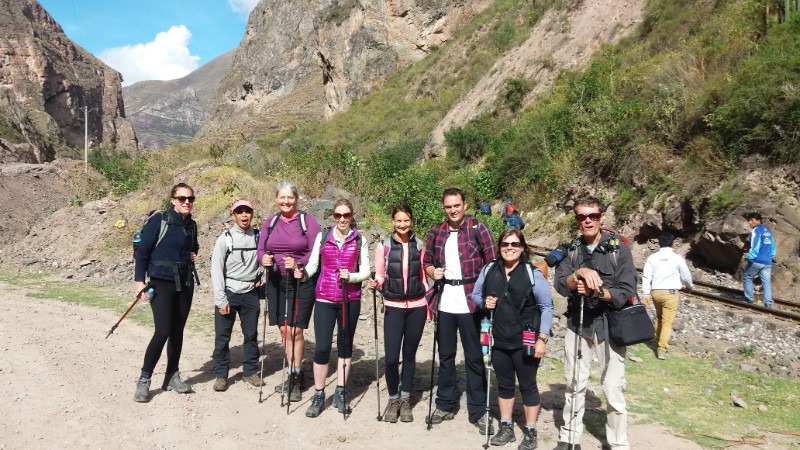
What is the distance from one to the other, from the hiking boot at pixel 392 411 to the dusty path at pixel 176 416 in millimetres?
59

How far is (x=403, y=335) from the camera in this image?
4.59 metres

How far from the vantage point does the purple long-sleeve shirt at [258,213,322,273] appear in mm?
4863

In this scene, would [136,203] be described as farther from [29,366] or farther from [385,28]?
[385,28]

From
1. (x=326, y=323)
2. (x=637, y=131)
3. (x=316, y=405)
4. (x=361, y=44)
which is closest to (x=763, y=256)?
(x=637, y=131)

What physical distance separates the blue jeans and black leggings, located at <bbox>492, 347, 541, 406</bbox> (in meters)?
6.56

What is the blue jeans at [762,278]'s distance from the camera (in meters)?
8.24

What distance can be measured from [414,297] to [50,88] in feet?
420

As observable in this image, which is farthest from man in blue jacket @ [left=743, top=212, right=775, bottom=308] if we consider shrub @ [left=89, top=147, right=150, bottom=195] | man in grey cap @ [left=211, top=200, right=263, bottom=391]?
shrub @ [left=89, top=147, right=150, bottom=195]


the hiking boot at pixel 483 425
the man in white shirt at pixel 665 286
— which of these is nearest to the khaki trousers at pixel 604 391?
the hiking boot at pixel 483 425

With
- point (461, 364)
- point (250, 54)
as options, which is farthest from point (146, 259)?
point (250, 54)

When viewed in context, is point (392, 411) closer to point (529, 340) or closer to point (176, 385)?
point (529, 340)

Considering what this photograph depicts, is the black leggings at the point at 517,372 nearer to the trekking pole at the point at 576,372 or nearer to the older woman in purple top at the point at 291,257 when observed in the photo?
A: the trekking pole at the point at 576,372

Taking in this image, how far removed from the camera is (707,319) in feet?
25.7

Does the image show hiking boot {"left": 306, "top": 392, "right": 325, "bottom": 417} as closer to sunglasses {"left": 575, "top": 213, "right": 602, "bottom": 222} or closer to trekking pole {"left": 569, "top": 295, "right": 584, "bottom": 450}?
trekking pole {"left": 569, "top": 295, "right": 584, "bottom": 450}
